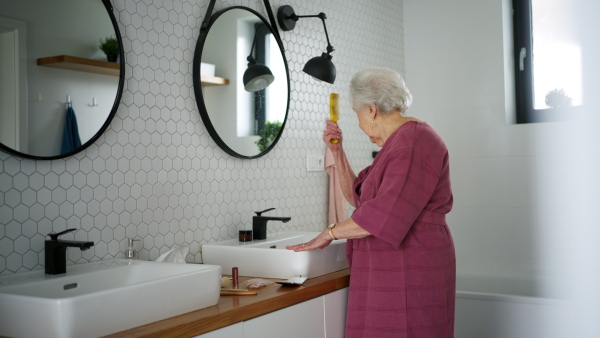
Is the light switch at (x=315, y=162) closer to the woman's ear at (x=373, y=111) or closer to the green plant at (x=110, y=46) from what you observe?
the woman's ear at (x=373, y=111)

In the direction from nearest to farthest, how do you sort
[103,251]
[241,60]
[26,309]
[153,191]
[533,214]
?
[26,309] < [103,251] < [153,191] < [241,60] < [533,214]

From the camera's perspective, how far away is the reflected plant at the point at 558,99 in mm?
3639

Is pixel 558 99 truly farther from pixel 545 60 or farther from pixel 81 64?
pixel 81 64

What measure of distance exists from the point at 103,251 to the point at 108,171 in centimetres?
27

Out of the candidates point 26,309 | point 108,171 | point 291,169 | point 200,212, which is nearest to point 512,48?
point 291,169

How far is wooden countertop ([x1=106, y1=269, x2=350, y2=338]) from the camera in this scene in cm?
144

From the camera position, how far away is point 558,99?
3.66 meters

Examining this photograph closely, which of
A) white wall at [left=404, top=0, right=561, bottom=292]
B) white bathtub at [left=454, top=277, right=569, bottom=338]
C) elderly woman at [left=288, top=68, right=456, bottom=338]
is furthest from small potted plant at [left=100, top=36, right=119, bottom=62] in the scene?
white wall at [left=404, top=0, right=561, bottom=292]

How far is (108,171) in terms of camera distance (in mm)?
1946

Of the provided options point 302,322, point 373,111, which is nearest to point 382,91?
point 373,111

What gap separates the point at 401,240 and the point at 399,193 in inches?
6.1

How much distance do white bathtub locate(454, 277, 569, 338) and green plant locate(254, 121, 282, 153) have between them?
149 cm

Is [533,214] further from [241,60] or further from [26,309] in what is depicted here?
[26,309]

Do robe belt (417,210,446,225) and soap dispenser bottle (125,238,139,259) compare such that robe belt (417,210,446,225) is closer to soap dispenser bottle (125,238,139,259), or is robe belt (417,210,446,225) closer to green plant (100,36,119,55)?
soap dispenser bottle (125,238,139,259)
